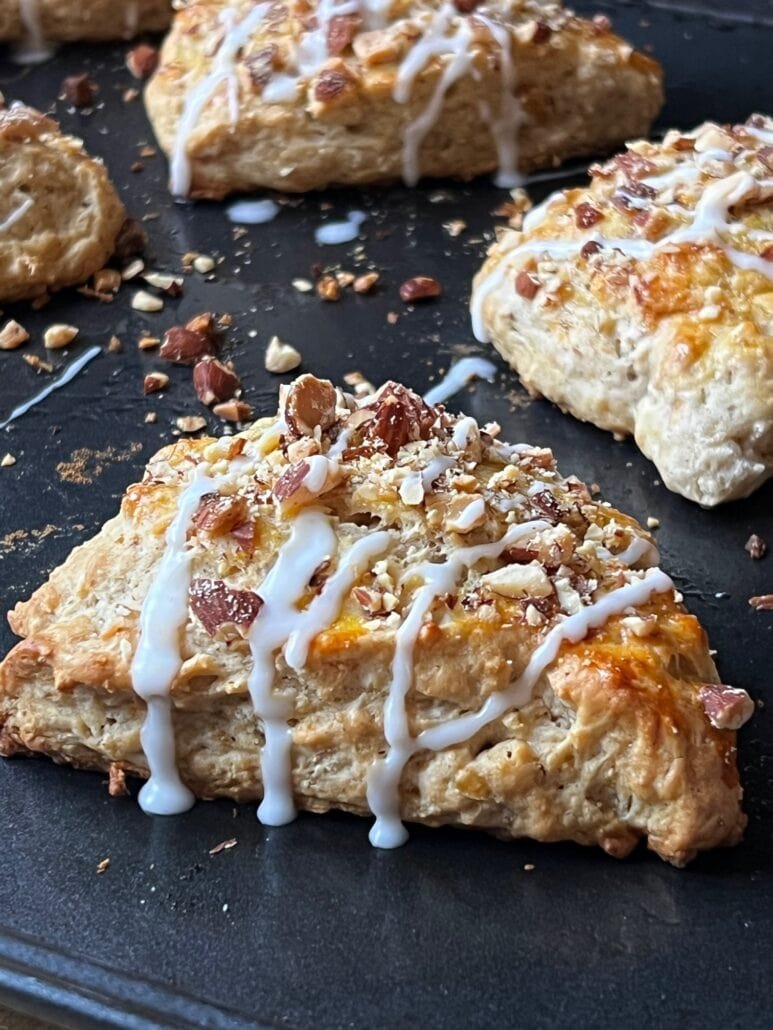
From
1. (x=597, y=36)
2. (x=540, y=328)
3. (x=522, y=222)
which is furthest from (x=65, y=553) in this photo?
(x=597, y=36)

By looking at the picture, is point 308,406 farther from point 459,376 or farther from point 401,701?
point 459,376

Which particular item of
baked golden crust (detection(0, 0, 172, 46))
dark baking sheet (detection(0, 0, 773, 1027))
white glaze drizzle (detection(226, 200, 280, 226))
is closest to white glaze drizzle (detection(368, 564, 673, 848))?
dark baking sheet (detection(0, 0, 773, 1027))

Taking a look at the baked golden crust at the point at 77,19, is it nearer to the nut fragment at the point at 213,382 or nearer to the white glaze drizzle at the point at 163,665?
the nut fragment at the point at 213,382

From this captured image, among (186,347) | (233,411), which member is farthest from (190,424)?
(186,347)

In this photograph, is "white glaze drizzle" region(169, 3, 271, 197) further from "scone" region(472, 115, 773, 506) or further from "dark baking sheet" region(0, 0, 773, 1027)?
"dark baking sheet" region(0, 0, 773, 1027)

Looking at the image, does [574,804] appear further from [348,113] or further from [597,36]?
[597,36]

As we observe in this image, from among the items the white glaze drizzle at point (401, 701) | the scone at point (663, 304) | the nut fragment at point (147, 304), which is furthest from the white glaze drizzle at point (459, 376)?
the white glaze drizzle at point (401, 701)
